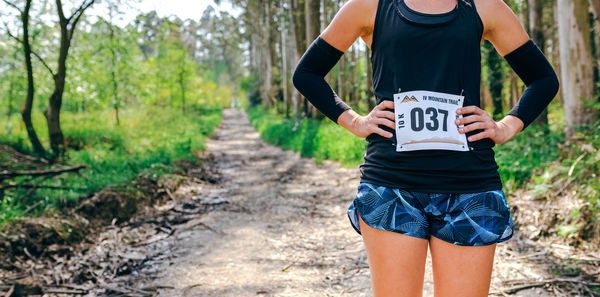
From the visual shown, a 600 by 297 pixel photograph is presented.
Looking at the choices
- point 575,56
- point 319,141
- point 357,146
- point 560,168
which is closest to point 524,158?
point 560,168

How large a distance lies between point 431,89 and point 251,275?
2.51 m

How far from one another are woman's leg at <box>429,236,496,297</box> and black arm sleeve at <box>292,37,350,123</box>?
0.63m

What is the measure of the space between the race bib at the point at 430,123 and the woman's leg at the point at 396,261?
1.00 ft

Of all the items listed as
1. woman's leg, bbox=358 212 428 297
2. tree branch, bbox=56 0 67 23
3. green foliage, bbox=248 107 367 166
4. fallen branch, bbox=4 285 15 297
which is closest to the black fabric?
woman's leg, bbox=358 212 428 297

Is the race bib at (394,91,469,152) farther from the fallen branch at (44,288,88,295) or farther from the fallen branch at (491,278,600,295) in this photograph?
the fallen branch at (44,288,88,295)

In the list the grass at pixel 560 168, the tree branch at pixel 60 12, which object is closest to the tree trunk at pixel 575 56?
the grass at pixel 560 168

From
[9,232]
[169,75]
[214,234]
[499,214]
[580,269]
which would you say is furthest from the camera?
[169,75]

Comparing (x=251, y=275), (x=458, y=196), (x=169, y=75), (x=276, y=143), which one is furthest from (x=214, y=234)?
(x=169, y=75)

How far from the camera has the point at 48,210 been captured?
4684mm

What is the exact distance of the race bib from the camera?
4.75ft

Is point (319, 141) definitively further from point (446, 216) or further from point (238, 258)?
point (446, 216)

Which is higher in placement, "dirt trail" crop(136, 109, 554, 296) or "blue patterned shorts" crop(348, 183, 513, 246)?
"blue patterned shorts" crop(348, 183, 513, 246)

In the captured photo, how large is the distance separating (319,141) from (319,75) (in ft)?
30.2

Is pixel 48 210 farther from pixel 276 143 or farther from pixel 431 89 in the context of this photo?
pixel 276 143
